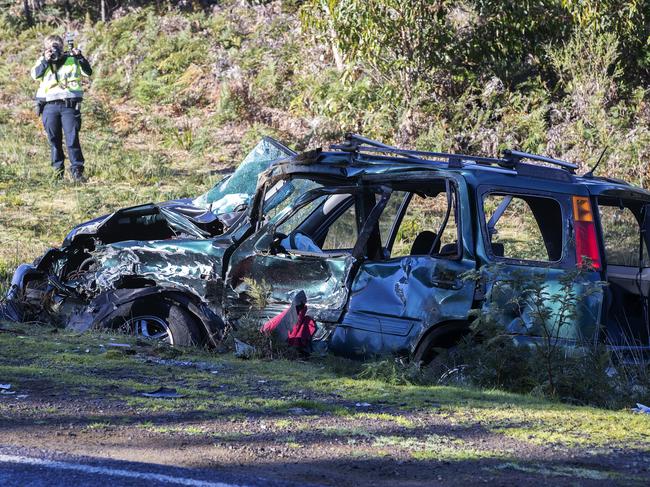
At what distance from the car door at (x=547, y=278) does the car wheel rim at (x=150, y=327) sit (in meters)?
2.51

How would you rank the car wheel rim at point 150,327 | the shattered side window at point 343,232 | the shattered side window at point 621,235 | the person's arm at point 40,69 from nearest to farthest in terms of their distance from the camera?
the shattered side window at point 621,235, the car wheel rim at point 150,327, the shattered side window at point 343,232, the person's arm at point 40,69

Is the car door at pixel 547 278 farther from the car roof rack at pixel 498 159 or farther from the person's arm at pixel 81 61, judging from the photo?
the person's arm at pixel 81 61

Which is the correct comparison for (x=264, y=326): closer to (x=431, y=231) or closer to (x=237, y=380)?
(x=237, y=380)

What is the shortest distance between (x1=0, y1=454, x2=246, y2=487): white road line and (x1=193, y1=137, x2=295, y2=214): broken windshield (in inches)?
155

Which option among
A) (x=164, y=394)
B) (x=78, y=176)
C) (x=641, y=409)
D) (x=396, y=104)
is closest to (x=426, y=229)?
(x=641, y=409)

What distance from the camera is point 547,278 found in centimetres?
660

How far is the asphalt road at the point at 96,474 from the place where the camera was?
4.31 m

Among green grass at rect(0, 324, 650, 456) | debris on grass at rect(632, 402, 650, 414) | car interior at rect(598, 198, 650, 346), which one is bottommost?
debris on grass at rect(632, 402, 650, 414)

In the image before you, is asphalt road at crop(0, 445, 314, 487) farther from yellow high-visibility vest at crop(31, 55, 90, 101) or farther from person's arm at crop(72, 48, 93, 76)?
yellow high-visibility vest at crop(31, 55, 90, 101)

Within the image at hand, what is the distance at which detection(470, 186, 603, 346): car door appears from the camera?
6.38m

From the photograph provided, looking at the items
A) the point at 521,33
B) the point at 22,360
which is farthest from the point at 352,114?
the point at 22,360

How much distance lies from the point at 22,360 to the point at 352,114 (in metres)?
10.2

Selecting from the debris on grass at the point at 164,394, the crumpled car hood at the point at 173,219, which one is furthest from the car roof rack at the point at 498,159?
the debris on grass at the point at 164,394

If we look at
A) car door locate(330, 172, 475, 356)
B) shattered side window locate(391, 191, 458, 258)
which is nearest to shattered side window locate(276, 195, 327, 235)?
shattered side window locate(391, 191, 458, 258)
